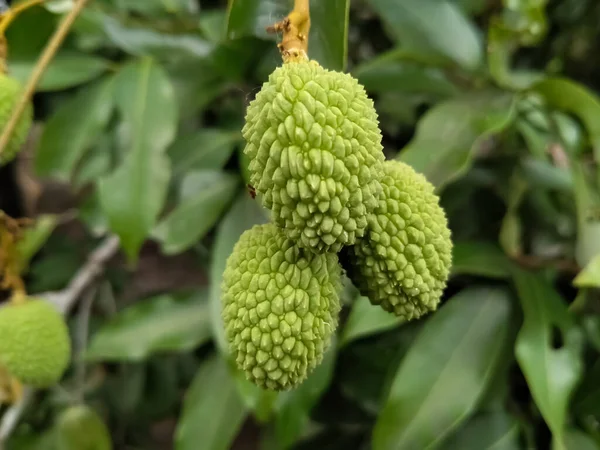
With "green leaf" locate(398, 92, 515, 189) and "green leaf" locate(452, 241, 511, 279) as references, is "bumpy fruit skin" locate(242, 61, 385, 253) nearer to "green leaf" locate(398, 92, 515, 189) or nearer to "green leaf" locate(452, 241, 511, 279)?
"green leaf" locate(398, 92, 515, 189)

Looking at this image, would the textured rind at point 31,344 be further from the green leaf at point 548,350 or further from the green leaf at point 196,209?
the green leaf at point 548,350

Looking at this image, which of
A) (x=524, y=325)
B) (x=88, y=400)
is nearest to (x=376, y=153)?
(x=524, y=325)

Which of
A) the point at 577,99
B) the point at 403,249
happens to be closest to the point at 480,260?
the point at 577,99

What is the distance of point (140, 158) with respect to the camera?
0.80 m

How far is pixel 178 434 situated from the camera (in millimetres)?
879

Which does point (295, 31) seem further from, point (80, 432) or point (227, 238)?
point (80, 432)

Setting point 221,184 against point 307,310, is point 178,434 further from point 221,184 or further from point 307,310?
point 307,310

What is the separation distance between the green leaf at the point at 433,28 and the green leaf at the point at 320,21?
1.46 ft

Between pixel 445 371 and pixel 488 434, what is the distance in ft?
0.40

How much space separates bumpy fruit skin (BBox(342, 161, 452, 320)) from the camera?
416 mm

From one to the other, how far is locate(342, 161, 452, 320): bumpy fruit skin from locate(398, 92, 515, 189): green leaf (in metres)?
0.24

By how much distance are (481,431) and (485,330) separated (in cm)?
13

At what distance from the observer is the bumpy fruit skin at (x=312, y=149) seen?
35cm

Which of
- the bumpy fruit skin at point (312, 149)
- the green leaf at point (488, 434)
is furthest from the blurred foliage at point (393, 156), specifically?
the bumpy fruit skin at point (312, 149)
